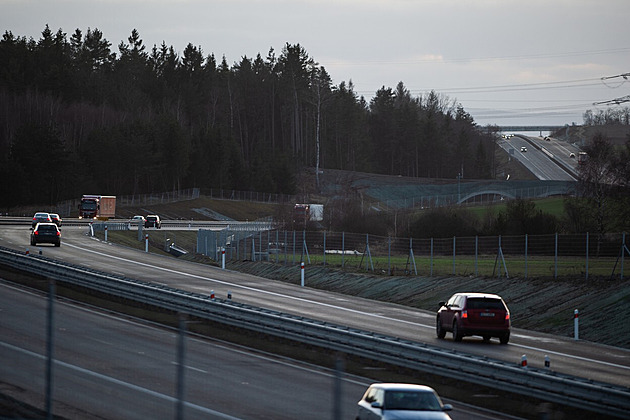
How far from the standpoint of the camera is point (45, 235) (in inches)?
2258

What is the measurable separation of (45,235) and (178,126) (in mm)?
75629

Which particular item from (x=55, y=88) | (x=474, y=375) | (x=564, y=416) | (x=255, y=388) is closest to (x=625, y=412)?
(x=564, y=416)

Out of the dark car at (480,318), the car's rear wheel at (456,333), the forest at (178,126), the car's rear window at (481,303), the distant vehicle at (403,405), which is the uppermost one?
the forest at (178,126)

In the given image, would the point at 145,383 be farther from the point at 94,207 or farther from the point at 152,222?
the point at 94,207

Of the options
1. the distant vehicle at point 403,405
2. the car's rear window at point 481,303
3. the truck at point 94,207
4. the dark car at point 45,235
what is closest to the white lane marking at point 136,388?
the distant vehicle at point 403,405

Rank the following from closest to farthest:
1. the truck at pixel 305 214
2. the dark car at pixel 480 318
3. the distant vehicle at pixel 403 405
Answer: the distant vehicle at pixel 403 405
the dark car at pixel 480 318
the truck at pixel 305 214

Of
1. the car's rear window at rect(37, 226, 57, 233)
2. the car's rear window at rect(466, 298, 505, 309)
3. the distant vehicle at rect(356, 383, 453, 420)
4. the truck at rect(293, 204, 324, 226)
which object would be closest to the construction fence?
the truck at rect(293, 204, 324, 226)

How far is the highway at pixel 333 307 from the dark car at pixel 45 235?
2.87 feet

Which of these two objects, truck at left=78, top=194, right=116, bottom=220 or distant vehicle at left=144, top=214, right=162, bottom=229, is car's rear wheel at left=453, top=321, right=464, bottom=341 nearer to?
distant vehicle at left=144, top=214, right=162, bottom=229

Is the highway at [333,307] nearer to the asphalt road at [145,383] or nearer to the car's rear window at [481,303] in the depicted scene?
the car's rear window at [481,303]

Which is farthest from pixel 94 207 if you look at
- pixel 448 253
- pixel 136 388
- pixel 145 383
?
pixel 136 388

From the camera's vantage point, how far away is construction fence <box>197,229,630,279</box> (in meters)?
41.1

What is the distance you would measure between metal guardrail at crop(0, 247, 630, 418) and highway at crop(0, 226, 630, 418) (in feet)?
14.0

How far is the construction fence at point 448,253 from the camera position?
41.1 m
